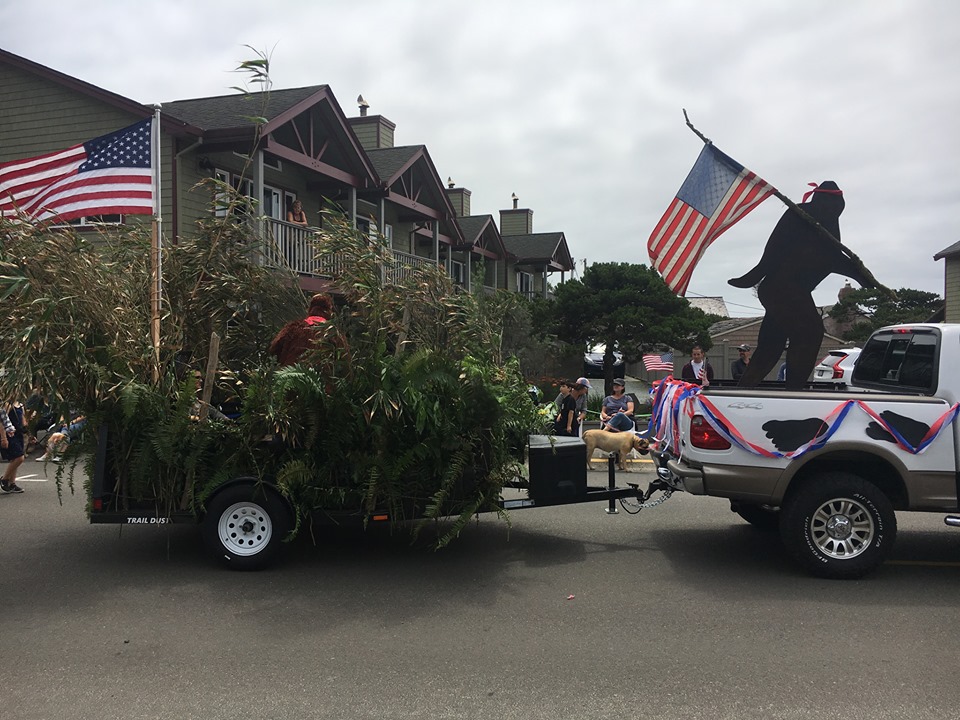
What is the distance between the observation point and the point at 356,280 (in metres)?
6.28

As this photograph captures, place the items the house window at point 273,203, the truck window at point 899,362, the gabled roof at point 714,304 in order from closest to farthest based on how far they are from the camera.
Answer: the truck window at point 899,362, the house window at point 273,203, the gabled roof at point 714,304

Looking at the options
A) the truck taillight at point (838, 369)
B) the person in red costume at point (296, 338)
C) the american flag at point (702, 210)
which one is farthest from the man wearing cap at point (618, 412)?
the person in red costume at point (296, 338)

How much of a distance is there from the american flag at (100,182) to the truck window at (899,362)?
694 cm

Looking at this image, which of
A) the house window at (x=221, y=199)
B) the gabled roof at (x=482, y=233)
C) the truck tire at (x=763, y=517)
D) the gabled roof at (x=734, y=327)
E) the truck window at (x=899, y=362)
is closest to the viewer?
the truck window at (x=899, y=362)

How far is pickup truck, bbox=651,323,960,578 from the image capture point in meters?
5.79

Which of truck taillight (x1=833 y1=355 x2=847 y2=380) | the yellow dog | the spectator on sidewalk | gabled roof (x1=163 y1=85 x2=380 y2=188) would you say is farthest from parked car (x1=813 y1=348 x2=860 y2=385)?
the spectator on sidewalk

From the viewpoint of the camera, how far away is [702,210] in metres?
8.05

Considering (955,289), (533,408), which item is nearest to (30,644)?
(533,408)

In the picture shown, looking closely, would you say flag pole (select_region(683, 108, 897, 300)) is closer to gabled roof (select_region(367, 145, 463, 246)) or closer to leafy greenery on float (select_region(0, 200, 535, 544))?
leafy greenery on float (select_region(0, 200, 535, 544))

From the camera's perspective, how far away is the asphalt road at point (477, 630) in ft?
12.8

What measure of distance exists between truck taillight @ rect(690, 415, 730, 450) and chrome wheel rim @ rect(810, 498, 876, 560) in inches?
34.4

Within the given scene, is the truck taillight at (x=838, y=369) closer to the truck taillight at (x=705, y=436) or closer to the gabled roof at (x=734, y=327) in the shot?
the truck taillight at (x=705, y=436)

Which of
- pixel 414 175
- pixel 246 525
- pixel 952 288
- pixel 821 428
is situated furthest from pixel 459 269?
pixel 821 428

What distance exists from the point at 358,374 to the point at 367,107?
24324 millimetres
